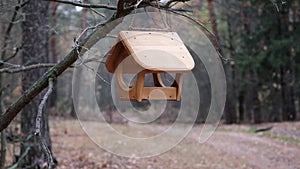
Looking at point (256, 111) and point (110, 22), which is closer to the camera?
point (110, 22)

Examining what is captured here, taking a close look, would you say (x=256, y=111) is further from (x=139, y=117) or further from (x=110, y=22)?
(x=110, y=22)

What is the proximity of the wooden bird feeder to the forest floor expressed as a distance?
4426mm

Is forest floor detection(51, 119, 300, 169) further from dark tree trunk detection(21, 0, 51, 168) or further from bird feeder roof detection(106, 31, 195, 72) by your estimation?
bird feeder roof detection(106, 31, 195, 72)

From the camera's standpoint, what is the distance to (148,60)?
2920mm

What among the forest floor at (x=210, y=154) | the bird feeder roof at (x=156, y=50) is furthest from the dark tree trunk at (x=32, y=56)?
the bird feeder roof at (x=156, y=50)

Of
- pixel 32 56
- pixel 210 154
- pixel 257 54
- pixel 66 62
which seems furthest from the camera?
pixel 257 54

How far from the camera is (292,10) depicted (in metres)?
18.2

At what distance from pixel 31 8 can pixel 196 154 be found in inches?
212

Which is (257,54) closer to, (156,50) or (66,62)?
(156,50)

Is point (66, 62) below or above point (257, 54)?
below

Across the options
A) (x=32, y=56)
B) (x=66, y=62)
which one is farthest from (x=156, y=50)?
(x=32, y=56)

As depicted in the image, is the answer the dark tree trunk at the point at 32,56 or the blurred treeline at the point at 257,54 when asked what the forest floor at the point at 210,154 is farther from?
the blurred treeline at the point at 257,54

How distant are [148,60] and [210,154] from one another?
789 cm

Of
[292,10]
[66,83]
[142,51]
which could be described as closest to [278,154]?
[142,51]
